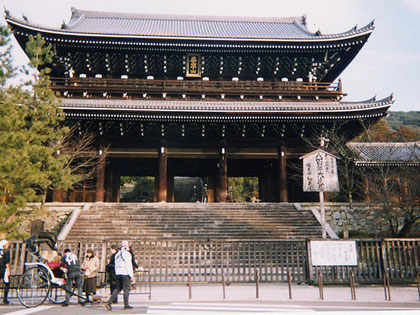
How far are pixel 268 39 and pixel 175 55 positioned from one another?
240 inches

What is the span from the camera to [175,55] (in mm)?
21969

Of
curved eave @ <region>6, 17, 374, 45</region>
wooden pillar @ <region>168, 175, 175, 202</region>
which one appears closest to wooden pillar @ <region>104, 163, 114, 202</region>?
wooden pillar @ <region>168, 175, 175, 202</region>

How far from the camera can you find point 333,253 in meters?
10.8

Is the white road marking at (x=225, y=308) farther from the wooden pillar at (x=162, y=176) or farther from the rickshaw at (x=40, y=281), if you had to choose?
the wooden pillar at (x=162, y=176)

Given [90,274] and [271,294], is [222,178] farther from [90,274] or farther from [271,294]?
[90,274]

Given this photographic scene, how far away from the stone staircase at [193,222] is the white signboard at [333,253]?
13.1 feet

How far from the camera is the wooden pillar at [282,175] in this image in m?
19.5

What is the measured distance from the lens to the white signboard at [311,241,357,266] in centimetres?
1072

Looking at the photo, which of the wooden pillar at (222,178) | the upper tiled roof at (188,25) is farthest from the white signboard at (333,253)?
the upper tiled roof at (188,25)

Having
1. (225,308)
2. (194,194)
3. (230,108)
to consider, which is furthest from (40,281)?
(194,194)

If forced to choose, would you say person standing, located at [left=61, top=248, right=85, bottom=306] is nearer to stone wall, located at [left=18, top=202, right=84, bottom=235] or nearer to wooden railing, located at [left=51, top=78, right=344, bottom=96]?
stone wall, located at [left=18, top=202, right=84, bottom=235]

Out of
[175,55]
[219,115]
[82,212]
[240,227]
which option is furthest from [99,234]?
[175,55]

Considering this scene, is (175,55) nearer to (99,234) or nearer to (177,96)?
(177,96)

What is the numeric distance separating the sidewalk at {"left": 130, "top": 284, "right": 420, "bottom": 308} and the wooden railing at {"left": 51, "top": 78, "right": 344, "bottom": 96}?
13477 millimetres
